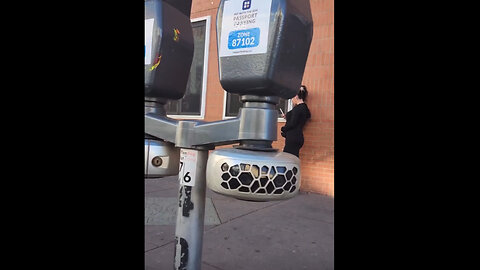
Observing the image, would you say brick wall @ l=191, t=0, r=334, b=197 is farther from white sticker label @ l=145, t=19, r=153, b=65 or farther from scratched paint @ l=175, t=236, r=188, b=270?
white sticker label @ l=145, t=19, r=153, b=65

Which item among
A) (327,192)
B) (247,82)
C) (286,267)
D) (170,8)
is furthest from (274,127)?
(327,192)

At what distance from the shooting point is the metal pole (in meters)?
1.51

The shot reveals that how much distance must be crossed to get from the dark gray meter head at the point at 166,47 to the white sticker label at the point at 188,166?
0.34 meters

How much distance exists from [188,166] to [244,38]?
0.64 m

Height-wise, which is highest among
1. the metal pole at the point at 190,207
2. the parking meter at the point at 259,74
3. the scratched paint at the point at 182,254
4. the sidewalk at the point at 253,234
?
the parking meter at the point at 259,74

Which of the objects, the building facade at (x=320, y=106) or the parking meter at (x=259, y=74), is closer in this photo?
the parking meter at (x=259, y=74)

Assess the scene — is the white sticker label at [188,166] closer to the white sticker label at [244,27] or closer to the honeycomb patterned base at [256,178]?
A: the honeycomb patterned base at [256,178]

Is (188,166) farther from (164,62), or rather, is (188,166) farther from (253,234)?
(253,234)

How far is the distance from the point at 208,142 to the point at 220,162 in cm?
18

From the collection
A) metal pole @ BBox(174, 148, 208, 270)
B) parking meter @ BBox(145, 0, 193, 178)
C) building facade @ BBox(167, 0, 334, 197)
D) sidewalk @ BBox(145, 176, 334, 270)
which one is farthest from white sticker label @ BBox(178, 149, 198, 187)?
building facade @ BBox(167, 0, 334, 197)

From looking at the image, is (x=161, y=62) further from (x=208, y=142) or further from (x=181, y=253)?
(x=181, y=253)

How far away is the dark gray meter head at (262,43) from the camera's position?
1176 millimetres

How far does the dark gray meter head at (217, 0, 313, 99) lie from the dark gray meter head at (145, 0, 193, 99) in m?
0.33

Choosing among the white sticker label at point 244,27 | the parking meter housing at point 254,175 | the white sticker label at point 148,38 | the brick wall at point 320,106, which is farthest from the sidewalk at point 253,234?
the white sticker label at point 244,27
